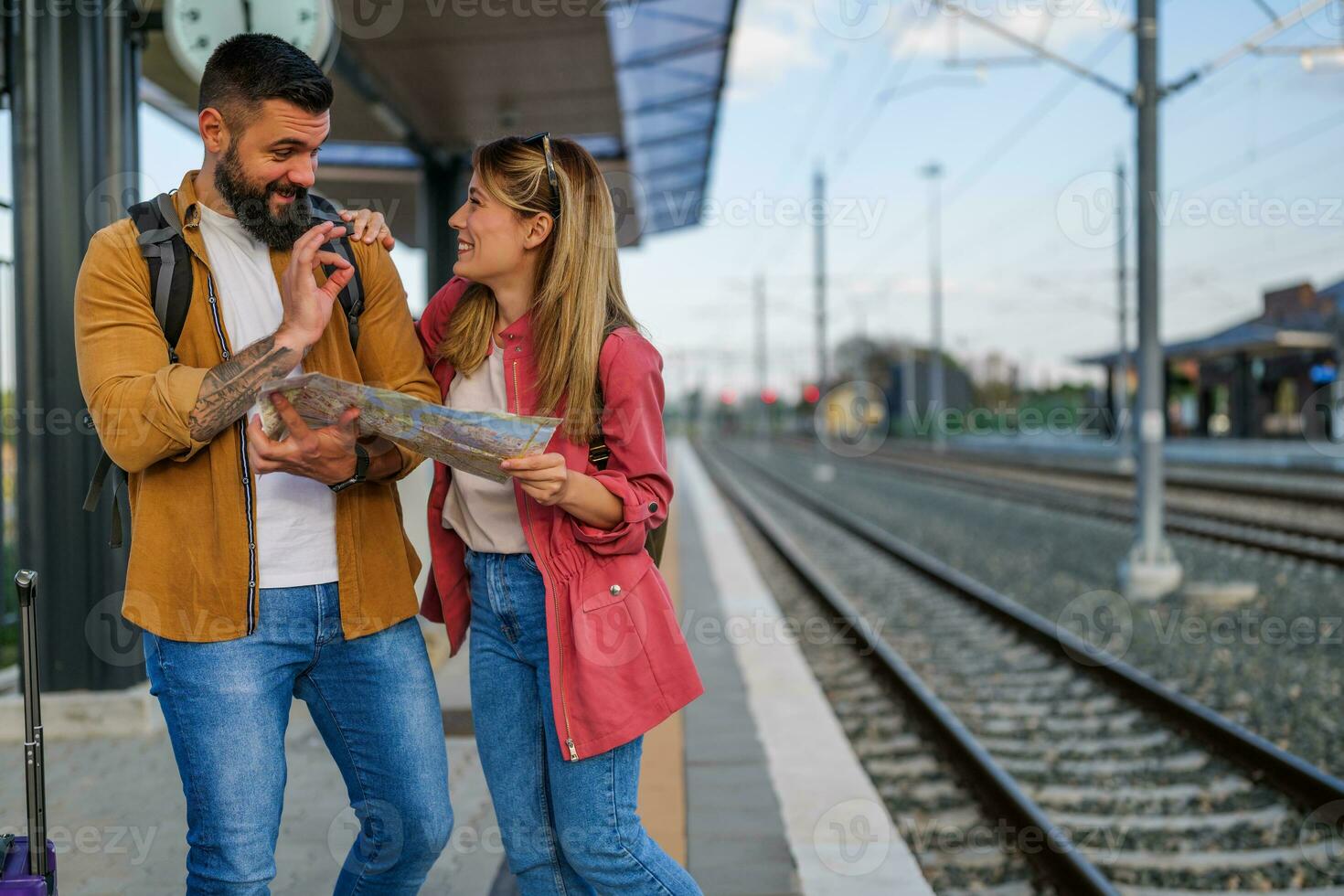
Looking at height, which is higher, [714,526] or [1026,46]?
[1026,46]

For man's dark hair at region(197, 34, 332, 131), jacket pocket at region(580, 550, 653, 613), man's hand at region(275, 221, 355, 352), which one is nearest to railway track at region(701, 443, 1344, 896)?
jacket pocket at region(580, 550, 653, 613)

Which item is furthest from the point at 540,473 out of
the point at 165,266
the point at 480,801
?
the point at 480,801

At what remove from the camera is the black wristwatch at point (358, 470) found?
1989 mm

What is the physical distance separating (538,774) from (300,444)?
2.55ft

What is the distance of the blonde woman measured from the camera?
2023 millimetres

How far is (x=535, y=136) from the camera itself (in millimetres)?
2166

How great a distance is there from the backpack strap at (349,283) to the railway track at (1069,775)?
2930 millimetres

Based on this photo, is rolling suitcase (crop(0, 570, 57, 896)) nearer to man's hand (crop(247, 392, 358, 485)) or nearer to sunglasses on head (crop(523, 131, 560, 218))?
man's hand (crop(247, 392, 358, 485))

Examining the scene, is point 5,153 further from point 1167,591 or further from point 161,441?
point 1167,591

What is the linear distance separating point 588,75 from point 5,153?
4.61m

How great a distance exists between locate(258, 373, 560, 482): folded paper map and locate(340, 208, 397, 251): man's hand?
0.38 m

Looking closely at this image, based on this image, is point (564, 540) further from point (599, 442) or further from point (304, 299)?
point (304, 299)

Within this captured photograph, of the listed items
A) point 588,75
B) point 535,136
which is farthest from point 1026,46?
point 535,136

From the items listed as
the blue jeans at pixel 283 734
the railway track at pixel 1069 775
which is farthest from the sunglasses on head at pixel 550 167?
the railway track at pixel 1069 775
